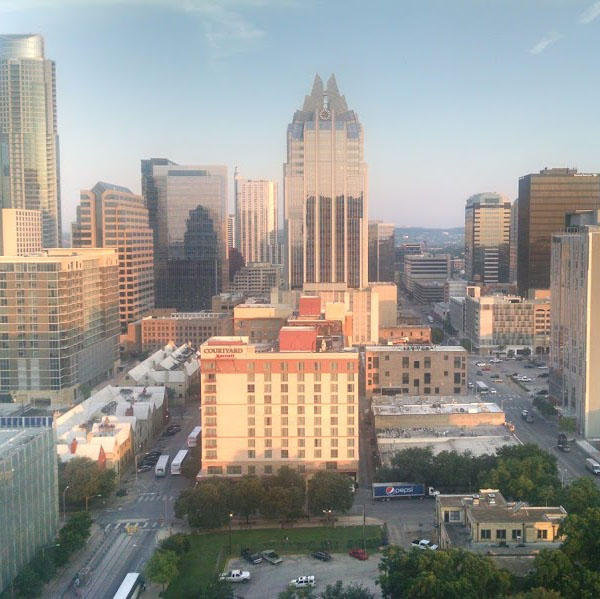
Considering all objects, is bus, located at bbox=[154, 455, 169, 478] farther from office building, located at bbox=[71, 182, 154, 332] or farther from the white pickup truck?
office building, located at bbox=[71, 182, 154, 332]

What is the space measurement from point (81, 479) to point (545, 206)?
5926 cm

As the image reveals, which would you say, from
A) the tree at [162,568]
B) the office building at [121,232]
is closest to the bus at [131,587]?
the tree at [162,568]

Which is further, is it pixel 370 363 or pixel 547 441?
pixel 370 363

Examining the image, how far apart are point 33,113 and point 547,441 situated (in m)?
86.4

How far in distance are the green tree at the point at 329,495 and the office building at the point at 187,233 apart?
67783 mm

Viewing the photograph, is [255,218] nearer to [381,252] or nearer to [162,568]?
[381,252]

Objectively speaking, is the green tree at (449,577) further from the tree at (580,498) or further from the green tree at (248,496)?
the green tree at (248,496)

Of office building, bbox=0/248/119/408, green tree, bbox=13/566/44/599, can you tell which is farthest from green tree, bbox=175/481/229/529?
office building, bbox=0/248/119/408

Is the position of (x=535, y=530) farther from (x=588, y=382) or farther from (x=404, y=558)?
(x=588, y=382)

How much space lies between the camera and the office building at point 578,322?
39.2 m

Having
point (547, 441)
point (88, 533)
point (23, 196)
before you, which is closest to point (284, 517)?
point (88, 533)

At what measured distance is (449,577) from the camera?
18719 millimetres

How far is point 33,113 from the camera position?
102938 millimetres

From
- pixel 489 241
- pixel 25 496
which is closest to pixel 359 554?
pixel 25 496
